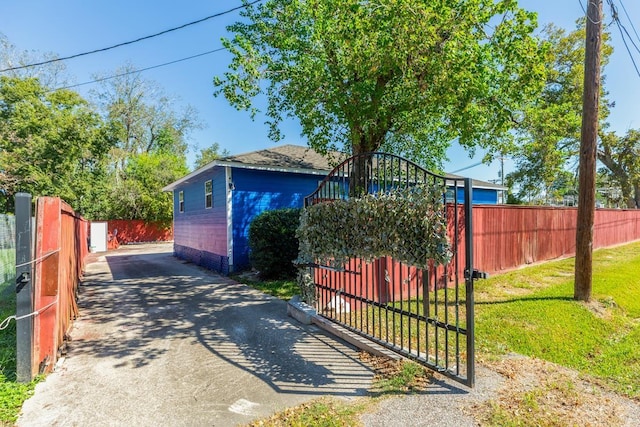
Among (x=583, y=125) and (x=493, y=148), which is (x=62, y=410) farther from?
(x=493, y=148)

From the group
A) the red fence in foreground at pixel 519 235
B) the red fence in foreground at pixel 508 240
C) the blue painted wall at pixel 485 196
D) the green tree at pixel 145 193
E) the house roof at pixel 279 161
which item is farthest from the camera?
the green tree at pixel 145 193

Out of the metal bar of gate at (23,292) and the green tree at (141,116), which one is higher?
the green tree at (141,116)

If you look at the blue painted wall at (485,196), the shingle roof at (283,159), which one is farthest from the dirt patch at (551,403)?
the blue painted wall at (485,196)

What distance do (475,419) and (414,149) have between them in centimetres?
707

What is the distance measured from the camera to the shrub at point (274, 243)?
8539mm

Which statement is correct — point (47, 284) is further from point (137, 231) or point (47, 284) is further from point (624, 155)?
point (624, 155)

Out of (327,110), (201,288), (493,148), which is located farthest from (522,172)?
(201,288)

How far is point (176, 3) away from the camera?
855 centimetres

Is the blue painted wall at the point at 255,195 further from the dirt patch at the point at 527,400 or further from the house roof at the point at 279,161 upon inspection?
the dirt patch at the point at 527,400

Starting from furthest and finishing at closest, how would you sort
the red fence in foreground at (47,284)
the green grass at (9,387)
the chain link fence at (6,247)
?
the chain link fence at (6,247)
the red fence in foreground at (47,284)
the green grass at (9,387)

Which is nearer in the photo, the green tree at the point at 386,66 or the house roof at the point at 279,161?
the green tree at the point at 386,66

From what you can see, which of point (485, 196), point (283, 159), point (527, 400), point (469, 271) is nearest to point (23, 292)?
point (469, 271)

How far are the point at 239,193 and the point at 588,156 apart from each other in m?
8.43

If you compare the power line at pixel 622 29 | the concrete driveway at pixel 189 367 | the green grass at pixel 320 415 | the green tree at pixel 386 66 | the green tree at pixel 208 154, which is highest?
the green tree at pixel 208 154
